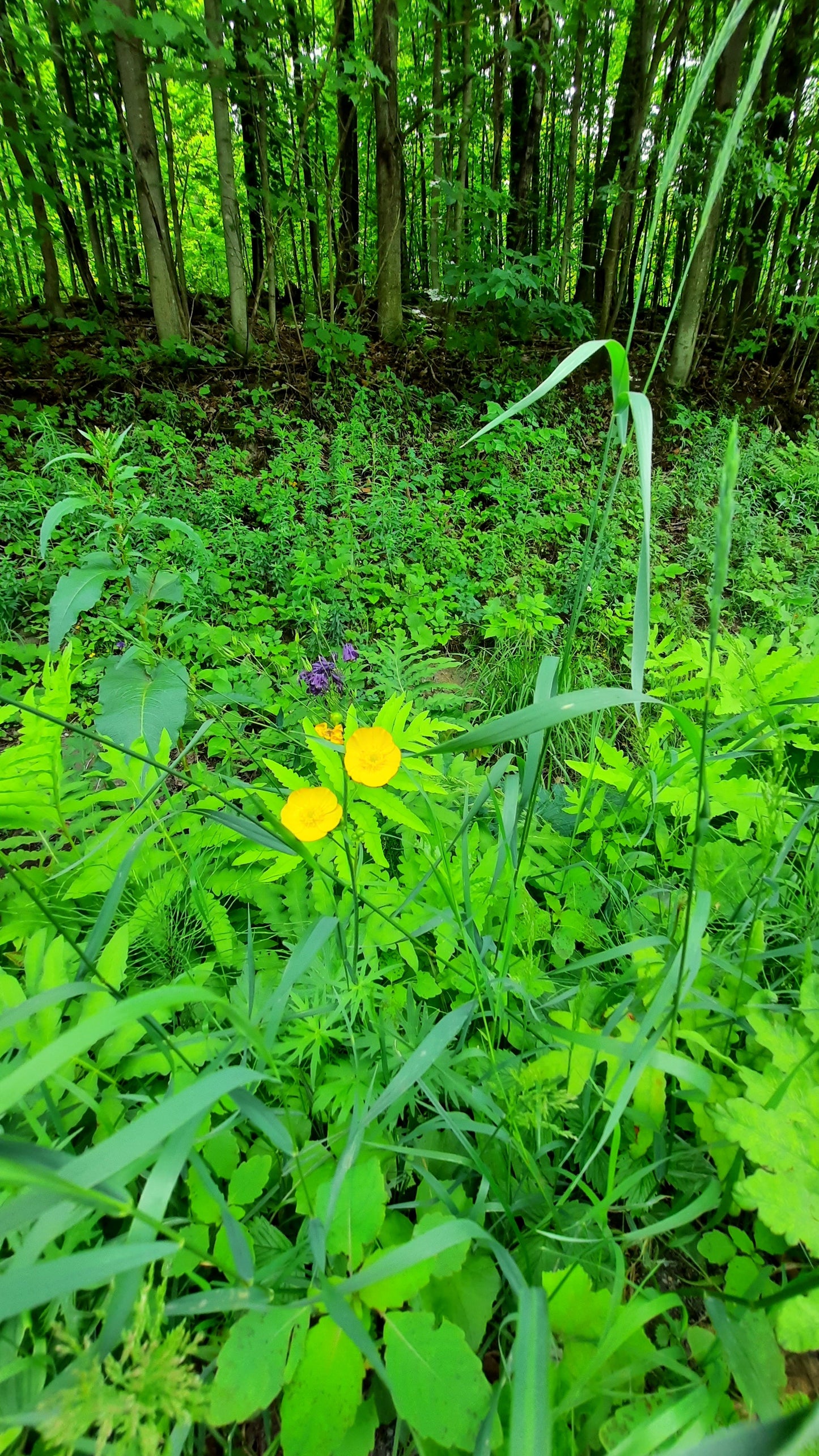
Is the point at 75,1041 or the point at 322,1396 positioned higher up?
the point at 75,1041

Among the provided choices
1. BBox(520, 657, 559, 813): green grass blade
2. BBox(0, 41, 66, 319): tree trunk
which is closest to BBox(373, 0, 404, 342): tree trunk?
BBox(0, 41, 66, 319): tree trunk

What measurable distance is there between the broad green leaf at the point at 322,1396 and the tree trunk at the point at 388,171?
5.57 meters

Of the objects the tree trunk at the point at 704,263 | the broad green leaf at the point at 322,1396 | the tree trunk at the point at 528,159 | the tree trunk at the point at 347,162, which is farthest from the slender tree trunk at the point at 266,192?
the broad green leaf at the point at 322,1396

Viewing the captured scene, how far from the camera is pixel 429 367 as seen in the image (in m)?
4.72

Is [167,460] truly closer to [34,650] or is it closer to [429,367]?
[34,650]

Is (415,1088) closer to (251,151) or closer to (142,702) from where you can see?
(142,702)

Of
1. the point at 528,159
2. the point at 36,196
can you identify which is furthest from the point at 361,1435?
the point at 528,159

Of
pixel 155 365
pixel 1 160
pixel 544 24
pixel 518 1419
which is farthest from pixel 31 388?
pixel 518 1419

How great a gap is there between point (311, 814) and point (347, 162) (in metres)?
6.87

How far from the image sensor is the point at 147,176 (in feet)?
12.0

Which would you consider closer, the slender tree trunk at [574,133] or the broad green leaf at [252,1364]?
the broad green leaf at [252,1364]

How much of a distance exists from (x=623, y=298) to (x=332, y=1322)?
7.88m

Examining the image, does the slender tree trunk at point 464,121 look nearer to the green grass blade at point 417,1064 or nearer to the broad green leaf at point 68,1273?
the green grass blade at point 417,1064

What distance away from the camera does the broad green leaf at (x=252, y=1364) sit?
0.51 m
